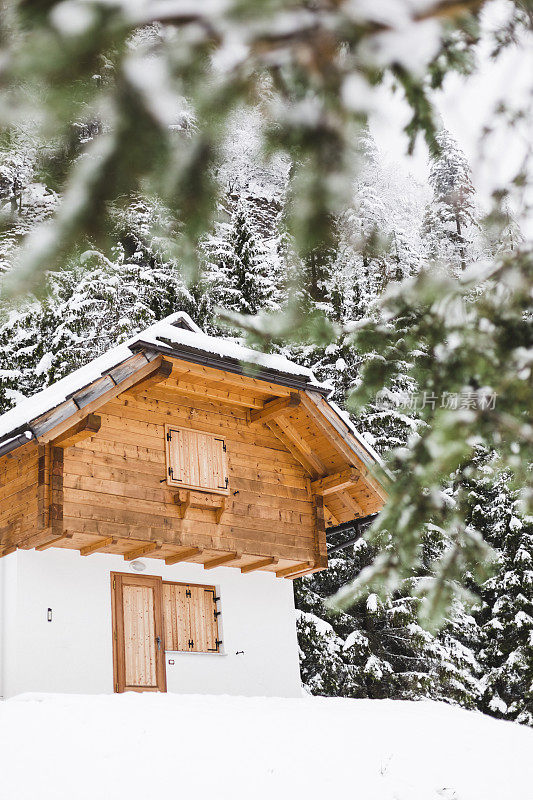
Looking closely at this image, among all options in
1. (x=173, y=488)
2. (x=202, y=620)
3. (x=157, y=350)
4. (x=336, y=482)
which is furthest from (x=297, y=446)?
(x=157, y=350)

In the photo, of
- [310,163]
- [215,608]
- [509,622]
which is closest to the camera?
[310,163]

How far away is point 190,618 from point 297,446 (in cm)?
318

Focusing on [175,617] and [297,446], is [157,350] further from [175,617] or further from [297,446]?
[175,617]

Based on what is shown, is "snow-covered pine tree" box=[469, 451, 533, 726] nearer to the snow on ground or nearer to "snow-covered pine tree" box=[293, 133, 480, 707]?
"snow-covered pine tree" box=[293, 133, 480, 707]

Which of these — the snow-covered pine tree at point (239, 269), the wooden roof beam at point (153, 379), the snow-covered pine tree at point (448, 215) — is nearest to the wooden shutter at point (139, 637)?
the wooden roof beam at point (153, 379)

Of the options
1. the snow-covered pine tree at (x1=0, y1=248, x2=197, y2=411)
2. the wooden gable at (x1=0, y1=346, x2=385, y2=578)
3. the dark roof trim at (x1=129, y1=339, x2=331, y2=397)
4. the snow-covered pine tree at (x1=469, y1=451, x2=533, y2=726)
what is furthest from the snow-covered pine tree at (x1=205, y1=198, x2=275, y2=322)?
the dark roof trim at (x1=129, y1=339, x2=331, y2=397)

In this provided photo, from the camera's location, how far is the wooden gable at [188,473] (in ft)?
38.9

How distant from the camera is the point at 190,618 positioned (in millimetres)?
13781

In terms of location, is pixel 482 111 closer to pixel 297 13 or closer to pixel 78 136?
pixel 297 13

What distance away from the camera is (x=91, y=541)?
12.4 m

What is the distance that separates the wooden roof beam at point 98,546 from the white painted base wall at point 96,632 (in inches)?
6.9

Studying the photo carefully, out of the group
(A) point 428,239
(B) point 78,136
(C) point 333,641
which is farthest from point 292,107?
(A) point 428,239

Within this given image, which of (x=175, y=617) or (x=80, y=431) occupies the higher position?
(x=80, y=431)

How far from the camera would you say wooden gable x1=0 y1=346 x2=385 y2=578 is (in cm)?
1187
